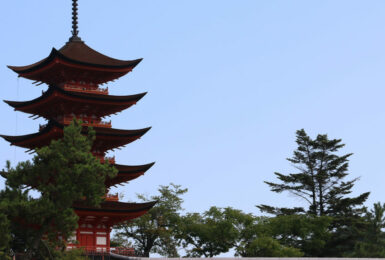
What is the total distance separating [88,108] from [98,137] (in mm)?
2627

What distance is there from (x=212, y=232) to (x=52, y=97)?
1827 cm

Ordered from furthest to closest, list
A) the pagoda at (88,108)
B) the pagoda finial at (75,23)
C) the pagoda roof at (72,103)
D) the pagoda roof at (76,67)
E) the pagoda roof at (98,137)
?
the pagoda finial at (75,23) → the pagoda roof at (76,67) → the pagoda roof at (72,103) → the pagoda roof at (98,137) → the pagoda at (88,108)

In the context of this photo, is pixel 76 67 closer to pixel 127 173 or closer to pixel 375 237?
pixel 127 173

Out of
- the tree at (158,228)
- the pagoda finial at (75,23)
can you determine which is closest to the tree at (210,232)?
the tree at (158,228)

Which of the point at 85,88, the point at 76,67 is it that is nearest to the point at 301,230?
the point at 85,88

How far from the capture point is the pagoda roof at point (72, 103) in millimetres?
45062

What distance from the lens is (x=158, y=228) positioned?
5653 centimetres

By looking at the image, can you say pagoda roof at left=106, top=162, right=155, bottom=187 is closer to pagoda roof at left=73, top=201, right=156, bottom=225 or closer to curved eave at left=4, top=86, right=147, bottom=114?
pagoda roof at left=73, top=201, right=156, bottom=225

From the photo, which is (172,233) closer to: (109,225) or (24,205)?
(109,225)

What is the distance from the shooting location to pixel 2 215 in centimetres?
3441

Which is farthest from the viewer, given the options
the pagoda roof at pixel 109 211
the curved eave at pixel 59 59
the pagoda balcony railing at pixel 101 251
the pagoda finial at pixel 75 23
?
the pagoda finial at pixel 75 23

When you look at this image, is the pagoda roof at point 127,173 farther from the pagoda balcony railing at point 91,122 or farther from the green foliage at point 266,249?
the green foliage at point 266,249

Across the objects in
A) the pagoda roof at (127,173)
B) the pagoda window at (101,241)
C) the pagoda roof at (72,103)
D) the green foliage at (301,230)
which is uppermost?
the pagoda roof at (72,103)

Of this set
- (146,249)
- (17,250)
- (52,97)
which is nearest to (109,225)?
(17,250)
